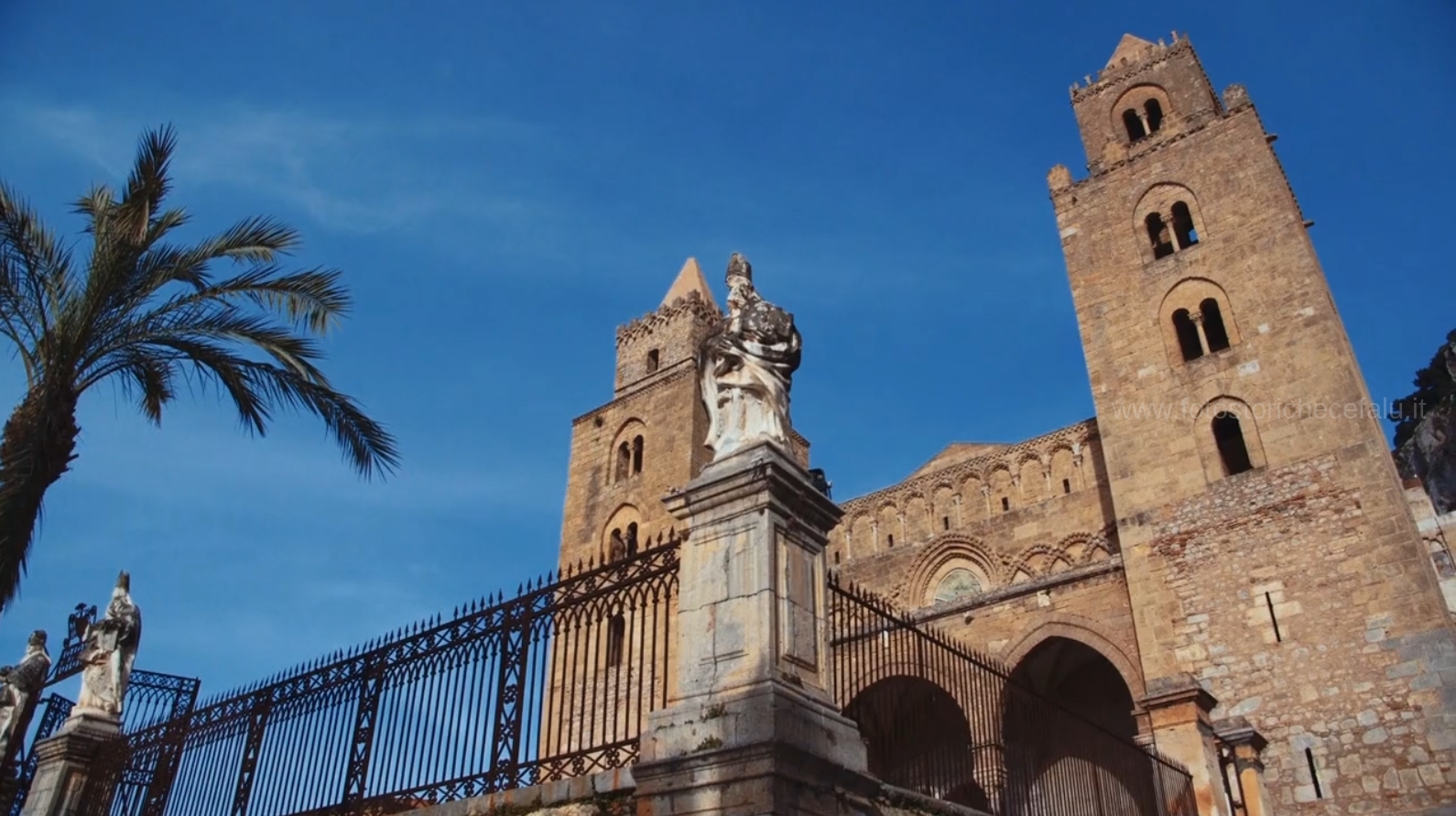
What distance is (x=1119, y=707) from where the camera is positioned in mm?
17766

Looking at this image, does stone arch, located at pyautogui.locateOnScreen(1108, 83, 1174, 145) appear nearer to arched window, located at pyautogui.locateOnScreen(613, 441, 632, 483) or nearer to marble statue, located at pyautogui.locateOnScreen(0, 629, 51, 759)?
arched window, located at pyautogui.locateOnScreen(613, 441, 632, 483)

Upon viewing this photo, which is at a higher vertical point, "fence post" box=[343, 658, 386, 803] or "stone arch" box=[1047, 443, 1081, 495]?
"stone arch" box=[1047, 443, 1081, 495]

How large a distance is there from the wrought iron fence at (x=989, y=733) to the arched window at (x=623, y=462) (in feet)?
53.3

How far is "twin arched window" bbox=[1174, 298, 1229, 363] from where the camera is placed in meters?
17.8

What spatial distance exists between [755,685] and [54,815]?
800 centimetres

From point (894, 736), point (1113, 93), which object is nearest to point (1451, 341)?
point (1113, 93)

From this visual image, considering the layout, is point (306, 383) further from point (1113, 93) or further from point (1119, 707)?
point (1113, 93)

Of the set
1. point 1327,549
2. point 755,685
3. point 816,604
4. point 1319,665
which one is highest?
point 1327,549

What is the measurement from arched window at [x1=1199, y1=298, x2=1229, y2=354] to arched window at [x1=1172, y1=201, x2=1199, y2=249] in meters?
1.69

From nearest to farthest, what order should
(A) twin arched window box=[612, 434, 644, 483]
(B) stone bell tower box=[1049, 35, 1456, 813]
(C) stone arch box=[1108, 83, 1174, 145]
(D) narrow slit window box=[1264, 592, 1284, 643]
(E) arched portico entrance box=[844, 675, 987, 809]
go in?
(E) arched portico entrance box=[844, 675, 987, 809]
(B) stone bell tower box=[1049, 35, 1456, 813]
(D) narrow slit window box=[1264, 592, 1284, 643]
(C) stone arch box=[1108, 83, 1174, 145]
(A) twin arched window box=[612, 434, 644, 483]

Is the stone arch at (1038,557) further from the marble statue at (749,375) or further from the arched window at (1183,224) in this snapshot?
the marble statue at (749,375)

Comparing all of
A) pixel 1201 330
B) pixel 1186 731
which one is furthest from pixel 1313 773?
pixel 1201 330

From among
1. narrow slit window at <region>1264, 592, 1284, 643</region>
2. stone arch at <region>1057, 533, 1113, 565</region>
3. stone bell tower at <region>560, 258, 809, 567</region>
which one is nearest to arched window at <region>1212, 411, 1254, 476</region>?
narrow slit window at <region>1264, 592, 1284, 643</region>

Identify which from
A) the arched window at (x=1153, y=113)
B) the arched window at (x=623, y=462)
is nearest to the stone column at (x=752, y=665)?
the arched window at (x=1153, y=113)
